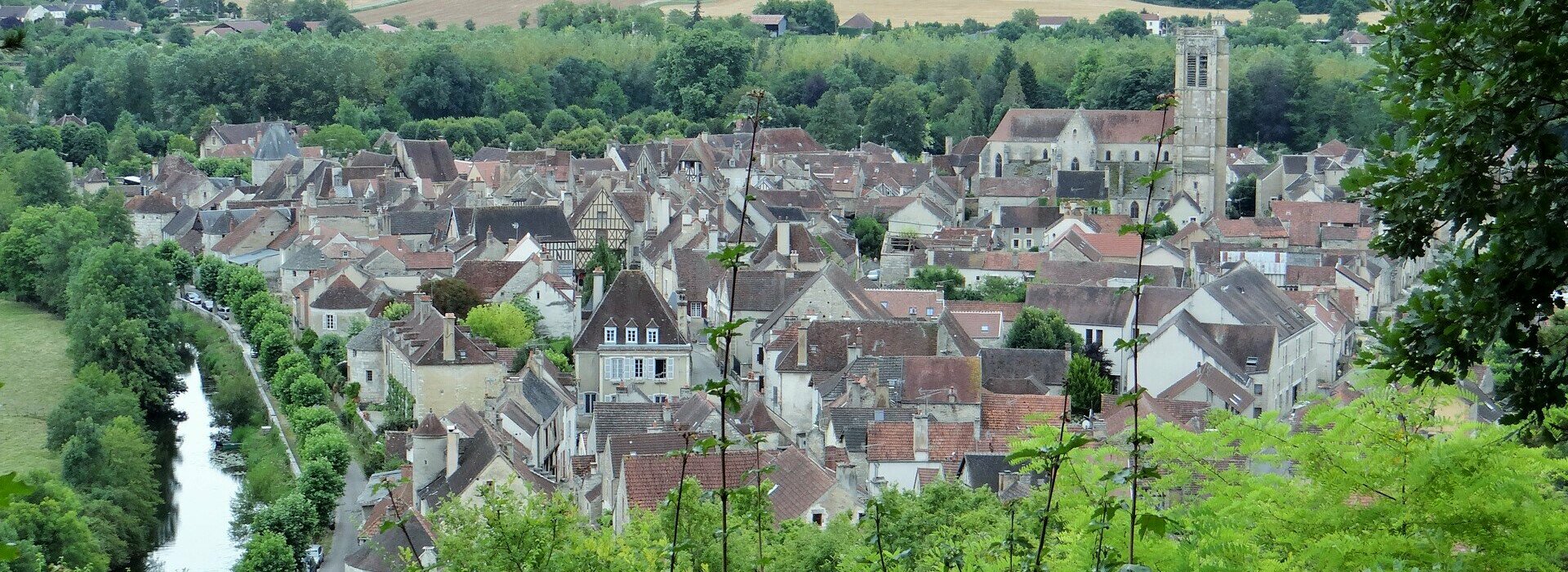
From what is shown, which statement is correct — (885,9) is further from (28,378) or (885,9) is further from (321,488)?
(321,488)

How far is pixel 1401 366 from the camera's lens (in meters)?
6.86

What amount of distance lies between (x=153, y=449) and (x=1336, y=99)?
55950 mm

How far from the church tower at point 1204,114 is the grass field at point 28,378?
34480 millimetres

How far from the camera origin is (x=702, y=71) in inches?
3231

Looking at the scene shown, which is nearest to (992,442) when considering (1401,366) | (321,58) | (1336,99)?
(1401,366)

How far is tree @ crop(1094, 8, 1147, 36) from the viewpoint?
10500 cm

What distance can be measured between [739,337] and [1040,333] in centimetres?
1224

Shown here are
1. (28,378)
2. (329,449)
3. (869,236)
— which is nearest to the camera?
(329,449)

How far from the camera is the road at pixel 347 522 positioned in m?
23.5

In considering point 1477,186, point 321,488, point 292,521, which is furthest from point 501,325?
point 1477,186

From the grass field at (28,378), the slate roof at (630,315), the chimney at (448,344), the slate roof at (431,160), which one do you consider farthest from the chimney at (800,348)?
the slate roof at (431,160)

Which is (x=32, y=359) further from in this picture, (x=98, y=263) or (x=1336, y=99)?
(x=1336, y=99)

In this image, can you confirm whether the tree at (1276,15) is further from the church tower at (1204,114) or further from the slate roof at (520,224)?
the slate roof at (520,224)

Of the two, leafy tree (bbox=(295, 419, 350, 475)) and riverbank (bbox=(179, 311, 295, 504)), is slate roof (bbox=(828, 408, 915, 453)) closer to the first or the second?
leafy tree (bbox=(295, 419, 350, 475))
